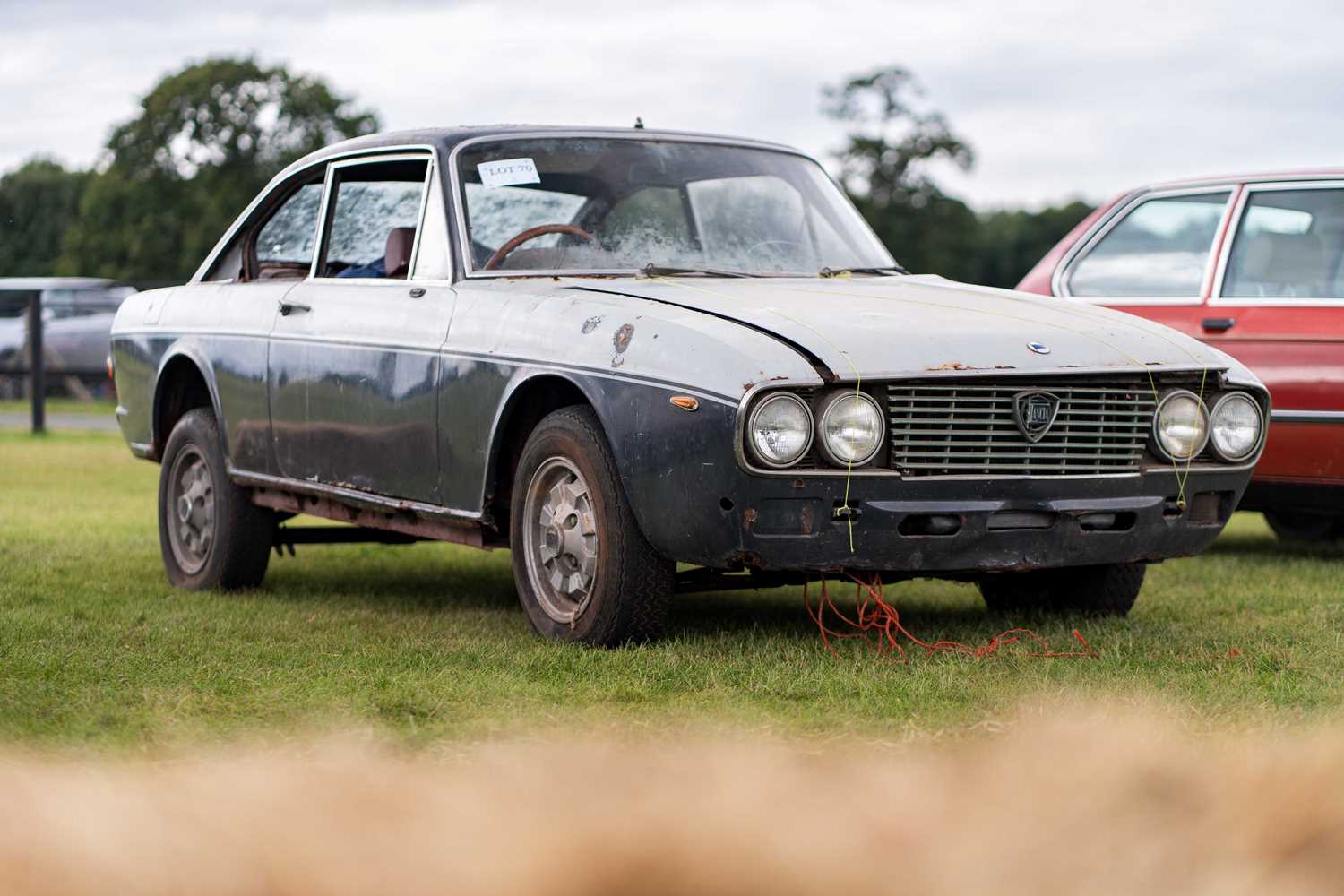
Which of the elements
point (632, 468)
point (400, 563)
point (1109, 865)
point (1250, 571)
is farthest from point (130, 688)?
point (1250, 571)

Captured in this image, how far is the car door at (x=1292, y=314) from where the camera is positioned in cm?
807

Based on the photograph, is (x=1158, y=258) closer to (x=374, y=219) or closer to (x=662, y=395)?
(x=374, y=219)

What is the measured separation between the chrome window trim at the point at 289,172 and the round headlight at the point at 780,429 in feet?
7.04

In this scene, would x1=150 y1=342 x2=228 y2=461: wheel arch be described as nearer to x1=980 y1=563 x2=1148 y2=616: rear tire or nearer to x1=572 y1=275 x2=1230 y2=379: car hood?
x1=572 y1=275 x2=1230 y2=379: car hood

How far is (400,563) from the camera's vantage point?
29.5ft

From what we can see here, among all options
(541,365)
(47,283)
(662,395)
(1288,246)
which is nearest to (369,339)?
(541,365)

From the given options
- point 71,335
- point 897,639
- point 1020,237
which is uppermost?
point 1020,237

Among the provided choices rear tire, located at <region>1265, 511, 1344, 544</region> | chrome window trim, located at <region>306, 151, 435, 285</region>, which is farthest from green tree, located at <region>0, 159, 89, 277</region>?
rear tire, located at <region>1265, 511, 1344, 544</region>

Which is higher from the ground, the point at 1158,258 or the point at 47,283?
the point at 1158,258

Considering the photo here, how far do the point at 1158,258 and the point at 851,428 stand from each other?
13.9 feet

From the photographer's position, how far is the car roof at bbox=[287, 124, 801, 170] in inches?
269

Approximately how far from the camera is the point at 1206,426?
5.86m

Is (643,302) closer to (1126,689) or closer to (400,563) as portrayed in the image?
(1126,689)

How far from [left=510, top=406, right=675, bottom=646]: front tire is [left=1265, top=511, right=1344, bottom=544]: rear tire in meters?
5.10
